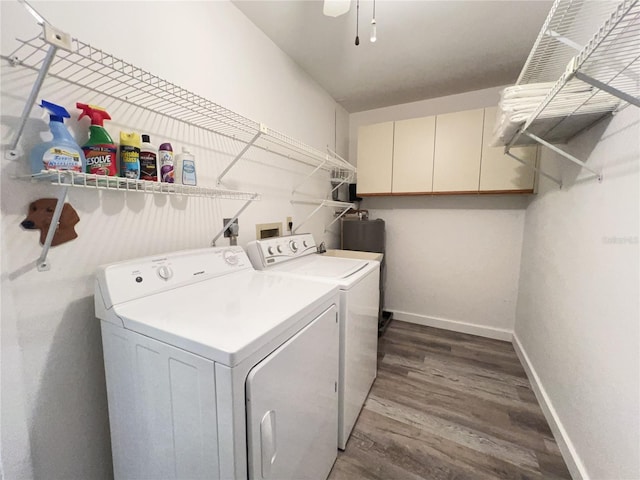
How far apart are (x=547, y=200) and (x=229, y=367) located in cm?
249

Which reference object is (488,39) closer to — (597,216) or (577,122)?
(577,122)

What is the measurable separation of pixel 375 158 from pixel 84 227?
103 inches

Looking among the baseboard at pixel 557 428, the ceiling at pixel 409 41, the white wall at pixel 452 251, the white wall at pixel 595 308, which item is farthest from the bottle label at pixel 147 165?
the white wall at pixel 452 251

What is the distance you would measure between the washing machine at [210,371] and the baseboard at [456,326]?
7.36 ft

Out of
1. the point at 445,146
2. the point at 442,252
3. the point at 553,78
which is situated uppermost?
the point at 553,78

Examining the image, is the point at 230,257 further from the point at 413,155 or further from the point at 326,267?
the point at 413,155

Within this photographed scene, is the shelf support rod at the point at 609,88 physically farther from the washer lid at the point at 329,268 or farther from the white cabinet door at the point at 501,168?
the white cabinet door at the point at 501,168

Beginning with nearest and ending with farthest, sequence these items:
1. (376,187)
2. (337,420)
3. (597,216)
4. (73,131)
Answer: (73,131), (597,216), (337,420), (376,187)

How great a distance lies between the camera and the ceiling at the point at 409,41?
1.65m

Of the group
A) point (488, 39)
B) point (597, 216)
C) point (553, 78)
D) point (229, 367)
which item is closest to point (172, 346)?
point (229, 367)

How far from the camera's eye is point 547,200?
201 centimetres


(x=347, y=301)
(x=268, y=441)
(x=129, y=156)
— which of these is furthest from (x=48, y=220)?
(x=347, y=301)

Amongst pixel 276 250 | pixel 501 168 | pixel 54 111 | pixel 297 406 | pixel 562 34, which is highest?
pixel 562 34

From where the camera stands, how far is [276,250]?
180cm
